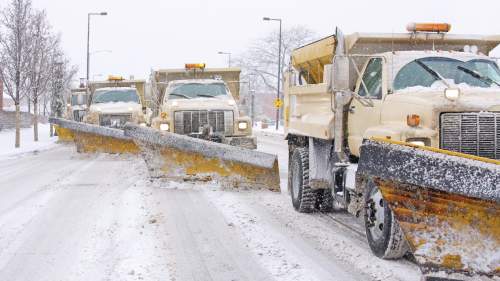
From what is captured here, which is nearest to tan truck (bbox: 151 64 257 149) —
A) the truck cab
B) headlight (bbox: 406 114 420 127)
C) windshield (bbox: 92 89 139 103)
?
windshield (bbox: 92 89 139 103)

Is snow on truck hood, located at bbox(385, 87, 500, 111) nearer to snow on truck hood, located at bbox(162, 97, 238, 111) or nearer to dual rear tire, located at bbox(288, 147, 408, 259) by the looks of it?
dual rear tire, located at bbox(288, 147, 408, 259)

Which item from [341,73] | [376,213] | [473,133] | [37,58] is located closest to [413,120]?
[473,133]

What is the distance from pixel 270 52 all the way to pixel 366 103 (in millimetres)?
75122

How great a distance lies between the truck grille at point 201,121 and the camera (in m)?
14.0

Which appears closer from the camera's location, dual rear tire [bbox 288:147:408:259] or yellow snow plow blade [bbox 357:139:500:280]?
yellow snow plow blade [bbox 357:139:500:280]

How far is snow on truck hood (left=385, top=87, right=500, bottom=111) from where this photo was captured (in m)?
5.65

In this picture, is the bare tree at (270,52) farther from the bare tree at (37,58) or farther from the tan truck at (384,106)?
the tan truck at (384,106)

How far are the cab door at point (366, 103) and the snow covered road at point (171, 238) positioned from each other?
1085mm

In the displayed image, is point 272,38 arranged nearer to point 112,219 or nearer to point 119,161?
point 119,161

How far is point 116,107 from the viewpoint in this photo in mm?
19719

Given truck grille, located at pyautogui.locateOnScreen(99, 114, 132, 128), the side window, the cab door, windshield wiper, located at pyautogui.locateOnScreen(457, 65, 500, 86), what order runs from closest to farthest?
1. windshield wiper, located at pyautogui.locateOnScreen(457, 65, 500, 86)
2. the cab door
3. the side window
4. truck grille, located at pyautogui.locateOnScreen(99, 114, 132, 128)

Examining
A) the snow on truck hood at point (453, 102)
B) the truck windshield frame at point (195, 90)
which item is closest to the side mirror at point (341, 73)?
the snow on truck hood at point (453, 102)

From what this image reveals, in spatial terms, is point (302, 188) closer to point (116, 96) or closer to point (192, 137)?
point (192, 137)

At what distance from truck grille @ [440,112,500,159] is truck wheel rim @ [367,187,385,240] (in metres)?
0.74
